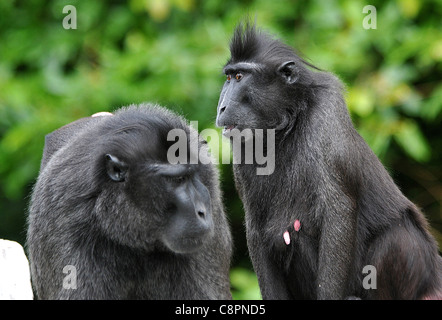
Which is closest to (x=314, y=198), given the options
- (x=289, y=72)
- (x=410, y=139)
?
(x=289, y=72)

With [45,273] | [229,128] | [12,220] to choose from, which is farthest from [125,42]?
[45,273]

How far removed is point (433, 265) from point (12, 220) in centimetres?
782

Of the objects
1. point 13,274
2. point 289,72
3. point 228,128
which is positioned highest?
point 289,72

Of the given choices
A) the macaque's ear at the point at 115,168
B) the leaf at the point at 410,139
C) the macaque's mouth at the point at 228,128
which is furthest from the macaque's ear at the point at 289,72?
the leaf at the point at 410,139

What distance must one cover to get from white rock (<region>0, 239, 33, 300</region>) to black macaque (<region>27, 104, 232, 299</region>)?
8.1 inches

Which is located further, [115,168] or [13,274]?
[115,168]

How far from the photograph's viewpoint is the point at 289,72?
6.52m

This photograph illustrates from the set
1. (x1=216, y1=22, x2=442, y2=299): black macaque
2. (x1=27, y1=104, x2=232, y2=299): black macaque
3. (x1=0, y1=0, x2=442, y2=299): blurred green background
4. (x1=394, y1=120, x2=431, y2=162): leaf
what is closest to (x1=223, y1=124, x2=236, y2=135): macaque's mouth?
(x1=216, y1=22, x2=442, y2=299): black macaque

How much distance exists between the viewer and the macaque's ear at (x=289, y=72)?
648cm

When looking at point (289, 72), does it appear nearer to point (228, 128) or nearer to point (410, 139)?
point (228, 128)

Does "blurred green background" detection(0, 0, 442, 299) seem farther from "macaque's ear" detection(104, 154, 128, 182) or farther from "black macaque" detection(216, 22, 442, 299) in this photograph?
"macaque's ear" detection(104, 154, 128, 182)

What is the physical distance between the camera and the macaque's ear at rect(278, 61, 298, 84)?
6480 millimetres

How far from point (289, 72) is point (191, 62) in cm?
362

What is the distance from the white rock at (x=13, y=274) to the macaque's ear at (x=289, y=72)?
275 cm
